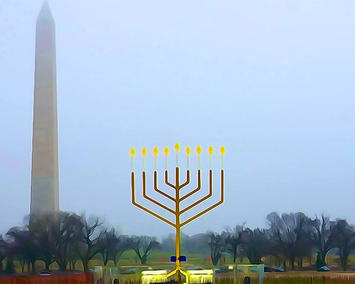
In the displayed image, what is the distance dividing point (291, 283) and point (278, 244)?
1.93 meters

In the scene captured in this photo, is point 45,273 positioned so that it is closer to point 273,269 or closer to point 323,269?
point 273,269

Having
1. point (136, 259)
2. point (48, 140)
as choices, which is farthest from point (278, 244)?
point (48, 140)

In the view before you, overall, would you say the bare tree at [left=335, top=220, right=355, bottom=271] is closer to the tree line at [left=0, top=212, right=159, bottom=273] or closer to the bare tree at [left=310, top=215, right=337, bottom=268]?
the bare tree at [left=310, top=215, right=337, bottom=268]

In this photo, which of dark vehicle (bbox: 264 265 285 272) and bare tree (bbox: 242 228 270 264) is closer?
dark vehicle (bbox: 264 265 285 272)

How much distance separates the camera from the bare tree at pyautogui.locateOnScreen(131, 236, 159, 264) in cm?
1105

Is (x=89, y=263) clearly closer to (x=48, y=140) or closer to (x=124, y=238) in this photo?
(x=124, y=238)

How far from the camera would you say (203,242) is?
36.3 feet

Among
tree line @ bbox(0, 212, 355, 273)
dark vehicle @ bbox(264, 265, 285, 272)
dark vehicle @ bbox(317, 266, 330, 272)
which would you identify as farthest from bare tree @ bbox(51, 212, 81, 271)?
dark vehicle @ bbox(317, 266, 330, 272)

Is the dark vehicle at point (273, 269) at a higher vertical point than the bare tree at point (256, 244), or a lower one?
lower

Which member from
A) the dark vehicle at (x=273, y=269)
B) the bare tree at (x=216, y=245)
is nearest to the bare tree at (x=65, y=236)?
the bare tree at (x=216, y=245)

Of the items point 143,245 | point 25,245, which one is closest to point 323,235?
point 143,245

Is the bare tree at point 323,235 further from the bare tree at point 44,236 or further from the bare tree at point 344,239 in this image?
the bare tree at point 44,236

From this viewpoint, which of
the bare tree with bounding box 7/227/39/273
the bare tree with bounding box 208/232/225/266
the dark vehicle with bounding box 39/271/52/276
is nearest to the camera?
the dark vehicle with bounding box 39/271/52/276

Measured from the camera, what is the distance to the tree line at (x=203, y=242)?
10.9 meters
